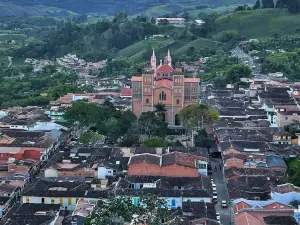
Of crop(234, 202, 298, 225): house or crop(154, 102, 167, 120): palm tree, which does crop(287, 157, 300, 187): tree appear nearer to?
crop(234, 202, 298, 225): house

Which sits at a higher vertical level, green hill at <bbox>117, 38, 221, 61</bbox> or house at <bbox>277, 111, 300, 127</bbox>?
green hill at <bbox>117, 38, 221, 61</bbox>

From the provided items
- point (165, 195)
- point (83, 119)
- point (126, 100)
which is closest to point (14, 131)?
point (83, 119)

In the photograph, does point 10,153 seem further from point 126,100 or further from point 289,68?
point 289,68

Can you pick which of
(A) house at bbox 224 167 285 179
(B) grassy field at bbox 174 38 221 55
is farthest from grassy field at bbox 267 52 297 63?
(A) house at bbox 224 167 285 179

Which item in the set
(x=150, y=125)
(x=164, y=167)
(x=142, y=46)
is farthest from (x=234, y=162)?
(x=142, y=46)

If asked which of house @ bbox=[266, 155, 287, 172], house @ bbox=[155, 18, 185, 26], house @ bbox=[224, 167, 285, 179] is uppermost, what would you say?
house @ bbox=[155, 18, 185, 26]

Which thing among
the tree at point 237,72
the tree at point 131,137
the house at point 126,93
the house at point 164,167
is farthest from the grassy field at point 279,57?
the house at point 164,167

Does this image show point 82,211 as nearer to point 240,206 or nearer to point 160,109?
point 240,206
